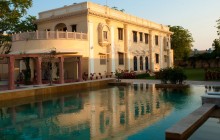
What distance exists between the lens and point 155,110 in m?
10.9

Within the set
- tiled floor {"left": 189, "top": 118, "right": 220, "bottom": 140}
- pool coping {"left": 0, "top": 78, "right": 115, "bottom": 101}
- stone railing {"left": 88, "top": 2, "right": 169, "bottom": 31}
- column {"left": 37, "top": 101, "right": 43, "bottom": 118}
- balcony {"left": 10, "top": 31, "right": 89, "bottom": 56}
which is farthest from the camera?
stone railing {"left": 88, "top": 2, "right": 169, "bottom": 31}

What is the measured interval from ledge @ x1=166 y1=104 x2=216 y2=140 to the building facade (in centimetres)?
1439

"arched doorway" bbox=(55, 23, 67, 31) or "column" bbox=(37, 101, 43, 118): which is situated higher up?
"arched doorway" bbox=(55, 23, 67, 31)

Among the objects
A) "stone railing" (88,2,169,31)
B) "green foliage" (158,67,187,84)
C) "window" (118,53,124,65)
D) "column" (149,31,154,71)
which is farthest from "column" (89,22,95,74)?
"column" (149,31,154,71)

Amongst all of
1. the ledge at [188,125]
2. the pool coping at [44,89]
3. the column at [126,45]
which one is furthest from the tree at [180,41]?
the ledge at [188,125]

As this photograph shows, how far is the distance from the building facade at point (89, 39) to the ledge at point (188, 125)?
14.4m

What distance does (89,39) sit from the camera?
2630cm

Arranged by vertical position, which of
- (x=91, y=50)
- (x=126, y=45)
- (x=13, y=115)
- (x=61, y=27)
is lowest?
(x=13, y=115)

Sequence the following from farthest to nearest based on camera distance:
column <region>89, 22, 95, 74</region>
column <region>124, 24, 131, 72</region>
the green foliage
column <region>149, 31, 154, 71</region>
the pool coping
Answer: column <region>149, 31, 154, 71</region>
column <region>124, 24, 131, 72</region>
column <region>89, 22, 95, 74</region>
the green foliage
the pool coping

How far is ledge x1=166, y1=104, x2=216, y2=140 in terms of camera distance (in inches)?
246

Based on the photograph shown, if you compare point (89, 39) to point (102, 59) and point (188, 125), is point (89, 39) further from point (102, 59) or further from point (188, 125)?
point (188, 125)

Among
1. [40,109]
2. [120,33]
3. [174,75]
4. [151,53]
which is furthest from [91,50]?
[40,109]

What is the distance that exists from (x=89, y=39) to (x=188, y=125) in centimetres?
2031

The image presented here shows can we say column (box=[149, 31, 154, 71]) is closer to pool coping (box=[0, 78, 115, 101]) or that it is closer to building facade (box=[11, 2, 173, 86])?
building facade (box=[11, 2, 173, 86])
